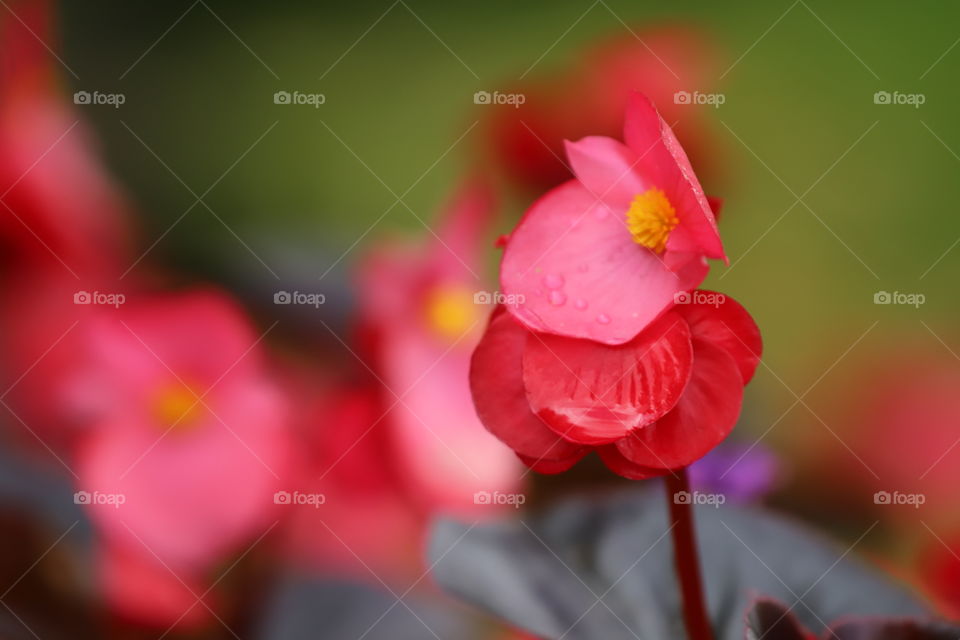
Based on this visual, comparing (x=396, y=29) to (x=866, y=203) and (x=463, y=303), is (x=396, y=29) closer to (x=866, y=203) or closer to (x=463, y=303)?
(x=463, y=303)

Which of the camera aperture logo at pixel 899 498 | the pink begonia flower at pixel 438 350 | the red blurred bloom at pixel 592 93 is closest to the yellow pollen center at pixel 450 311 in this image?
the pink begonia flower at pixel 438 350

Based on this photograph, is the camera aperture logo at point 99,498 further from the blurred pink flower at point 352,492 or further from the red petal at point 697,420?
the red petal at point 697,420

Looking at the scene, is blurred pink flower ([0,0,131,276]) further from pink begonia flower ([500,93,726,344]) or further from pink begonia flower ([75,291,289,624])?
pink begonia flower ([500,93,726,344])

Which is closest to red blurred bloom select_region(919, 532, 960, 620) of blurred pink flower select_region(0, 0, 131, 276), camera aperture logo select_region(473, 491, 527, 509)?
camera aperture logo select_region(473, 491, 527, 509)

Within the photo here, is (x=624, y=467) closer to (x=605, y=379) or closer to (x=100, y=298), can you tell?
(x=605, y=379)

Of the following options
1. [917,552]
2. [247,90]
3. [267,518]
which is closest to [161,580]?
[267,518]
